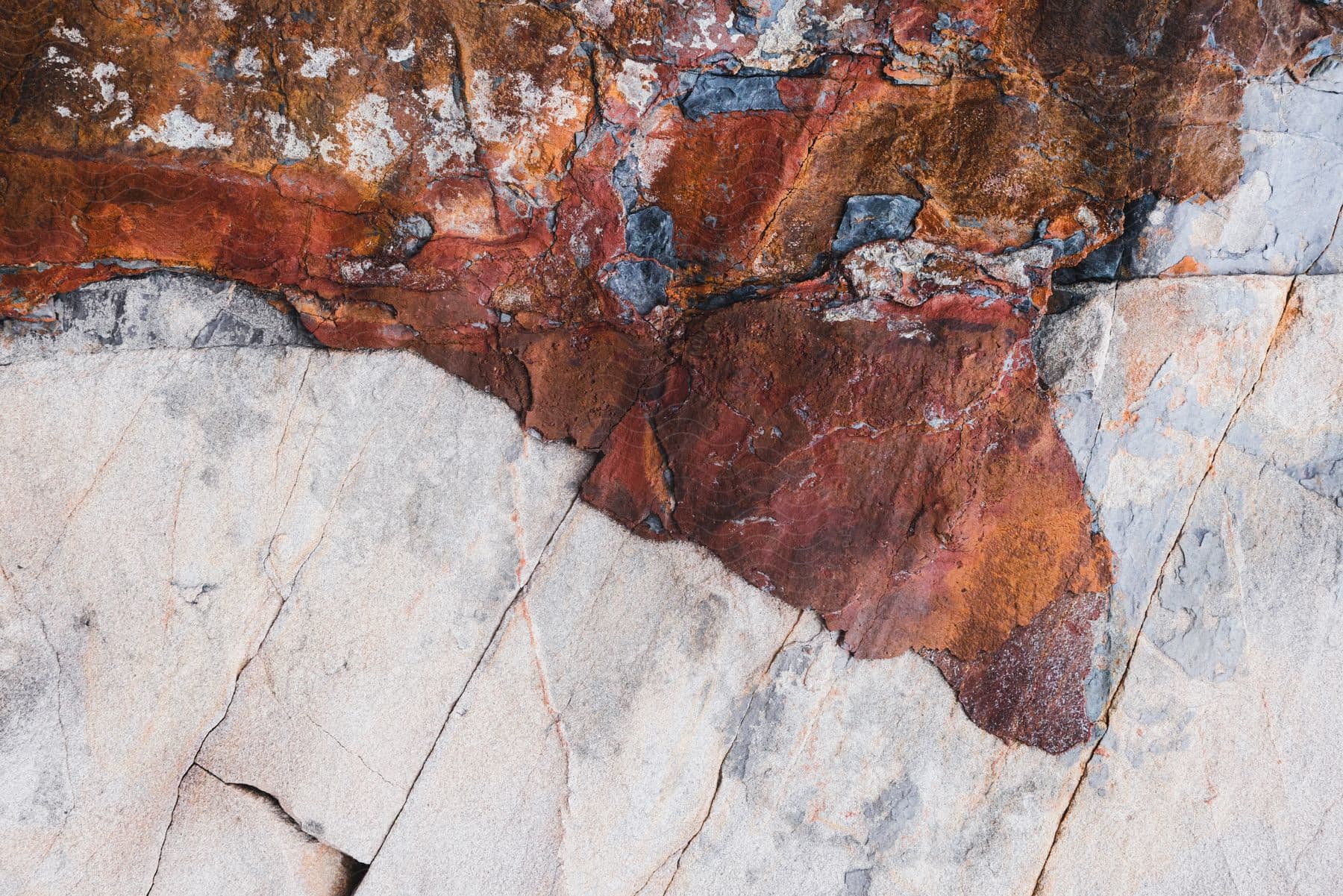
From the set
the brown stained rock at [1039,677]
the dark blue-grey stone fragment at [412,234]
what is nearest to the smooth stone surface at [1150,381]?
the brown stained rock at [1039,677]

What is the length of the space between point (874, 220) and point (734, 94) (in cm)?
44

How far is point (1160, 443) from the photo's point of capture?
191 centimetres

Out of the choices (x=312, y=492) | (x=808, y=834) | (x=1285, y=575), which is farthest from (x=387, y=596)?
(x=1285, y=575)

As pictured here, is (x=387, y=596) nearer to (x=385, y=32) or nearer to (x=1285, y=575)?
(x=385, y=32)

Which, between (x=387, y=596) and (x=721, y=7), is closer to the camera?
(x=721, y=7)

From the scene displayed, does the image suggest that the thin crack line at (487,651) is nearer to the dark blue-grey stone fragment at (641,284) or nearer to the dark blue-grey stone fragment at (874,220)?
the dark blue-grey stone fragment at (641,284)

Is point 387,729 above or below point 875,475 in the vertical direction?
below

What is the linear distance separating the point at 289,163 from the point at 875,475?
1547mm

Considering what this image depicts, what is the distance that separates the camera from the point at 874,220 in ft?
6.15

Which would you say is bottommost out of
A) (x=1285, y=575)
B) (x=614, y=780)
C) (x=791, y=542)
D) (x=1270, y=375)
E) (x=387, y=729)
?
(x=614, y=780)

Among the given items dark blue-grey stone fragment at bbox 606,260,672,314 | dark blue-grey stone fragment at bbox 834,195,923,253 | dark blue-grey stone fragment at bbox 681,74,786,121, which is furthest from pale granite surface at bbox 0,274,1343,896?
dark blue-grey stone fragment at bbox 681,74,786,121

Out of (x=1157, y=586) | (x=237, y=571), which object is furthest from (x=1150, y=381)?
(x=237, y=571)

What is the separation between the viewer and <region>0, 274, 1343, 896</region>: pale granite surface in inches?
75.5

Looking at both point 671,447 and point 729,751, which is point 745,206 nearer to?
point 671,447
